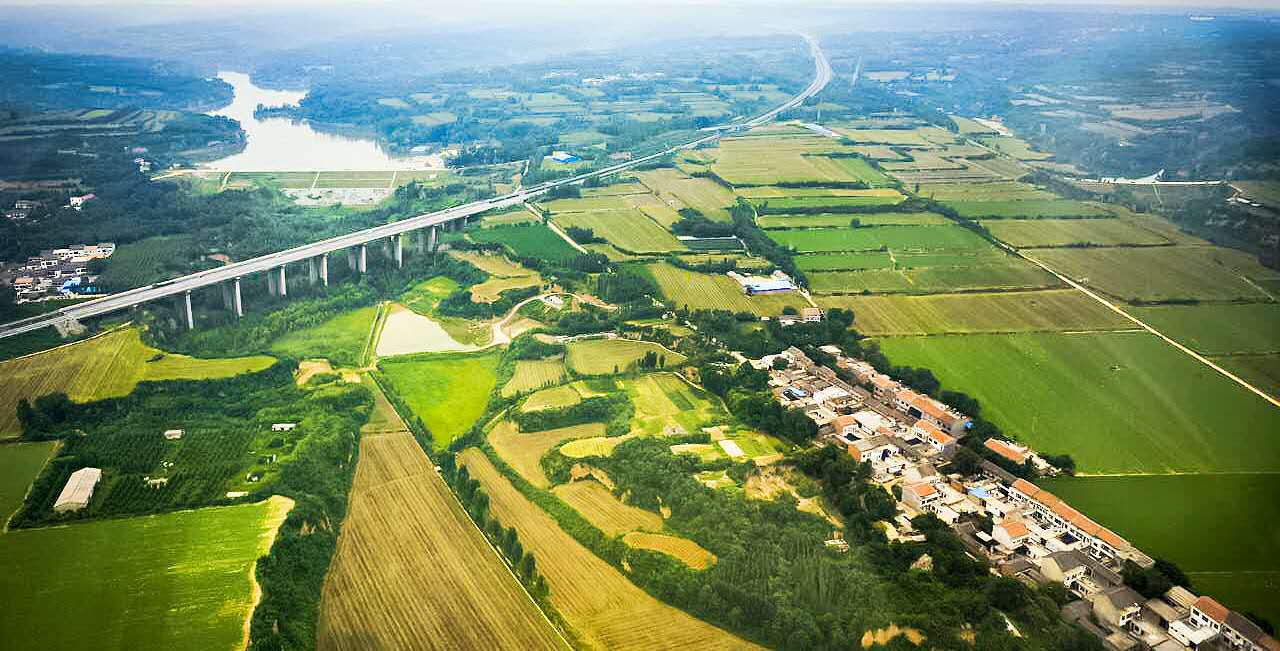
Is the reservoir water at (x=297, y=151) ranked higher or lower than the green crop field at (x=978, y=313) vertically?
lower

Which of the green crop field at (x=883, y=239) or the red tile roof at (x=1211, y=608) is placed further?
the green crop field at (x=883, y=239)

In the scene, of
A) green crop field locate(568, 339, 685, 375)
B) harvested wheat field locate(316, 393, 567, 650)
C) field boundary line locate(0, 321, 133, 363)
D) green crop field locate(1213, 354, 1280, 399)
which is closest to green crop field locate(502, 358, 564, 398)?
green crop field locate(568, 339, 685, 375)

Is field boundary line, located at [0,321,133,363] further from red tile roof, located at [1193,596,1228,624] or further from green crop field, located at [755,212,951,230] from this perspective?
red tile roof, located at [1193,596,1228,624]

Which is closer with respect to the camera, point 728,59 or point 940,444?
point 940,444

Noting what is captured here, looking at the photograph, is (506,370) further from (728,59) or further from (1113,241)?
(728,59)

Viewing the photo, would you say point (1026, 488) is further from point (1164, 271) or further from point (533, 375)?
point (1164, 271)

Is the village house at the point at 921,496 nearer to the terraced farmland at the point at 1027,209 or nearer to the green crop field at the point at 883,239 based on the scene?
the green crop field at the point at 883,239

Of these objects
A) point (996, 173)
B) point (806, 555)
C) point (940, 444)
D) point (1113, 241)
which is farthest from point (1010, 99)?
point (806, 555)

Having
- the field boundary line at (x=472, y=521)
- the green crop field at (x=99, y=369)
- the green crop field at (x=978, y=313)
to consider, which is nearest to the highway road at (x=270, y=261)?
the green crop field at (x=99, y=369)
